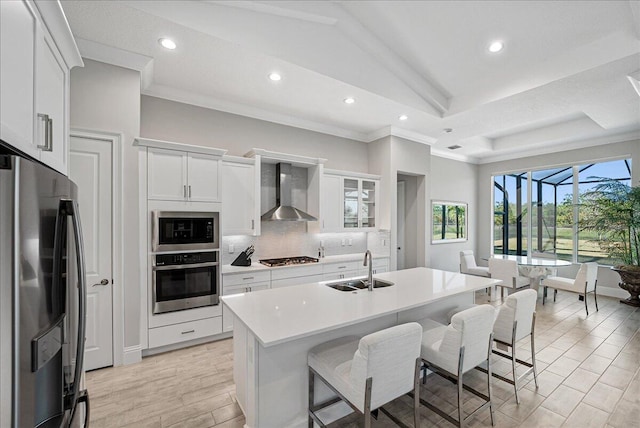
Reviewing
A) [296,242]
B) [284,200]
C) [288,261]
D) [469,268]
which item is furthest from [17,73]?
[469,268]

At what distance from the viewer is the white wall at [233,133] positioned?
3506 millimetres

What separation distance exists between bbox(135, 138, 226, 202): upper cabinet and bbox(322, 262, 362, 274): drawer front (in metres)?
1.91

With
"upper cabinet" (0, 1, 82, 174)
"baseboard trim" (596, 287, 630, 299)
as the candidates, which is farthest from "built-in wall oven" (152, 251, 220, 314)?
"baseboard trim" (596, 287, 630, 299)

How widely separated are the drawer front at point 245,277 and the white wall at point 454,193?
13.4ft

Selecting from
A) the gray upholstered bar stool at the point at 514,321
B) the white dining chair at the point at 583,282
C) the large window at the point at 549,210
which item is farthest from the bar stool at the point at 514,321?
the large window at the point at 549,210

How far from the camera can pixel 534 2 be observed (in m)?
2.49

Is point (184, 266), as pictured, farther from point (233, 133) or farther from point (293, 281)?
point (233, 133)

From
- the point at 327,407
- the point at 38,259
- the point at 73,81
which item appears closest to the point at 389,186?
the point at 327,407

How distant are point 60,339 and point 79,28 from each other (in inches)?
109

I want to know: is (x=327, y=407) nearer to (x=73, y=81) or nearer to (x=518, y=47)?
(x=73, y=81)

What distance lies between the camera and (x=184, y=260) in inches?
123

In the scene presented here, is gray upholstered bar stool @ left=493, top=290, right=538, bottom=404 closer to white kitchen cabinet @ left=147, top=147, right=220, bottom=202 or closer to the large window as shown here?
white kitchen cabinet @ left=147, top=147, right=220, bottom=202

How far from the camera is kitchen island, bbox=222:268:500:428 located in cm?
172

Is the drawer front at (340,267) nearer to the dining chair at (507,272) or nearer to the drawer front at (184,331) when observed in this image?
the drawer front at (184,331)
